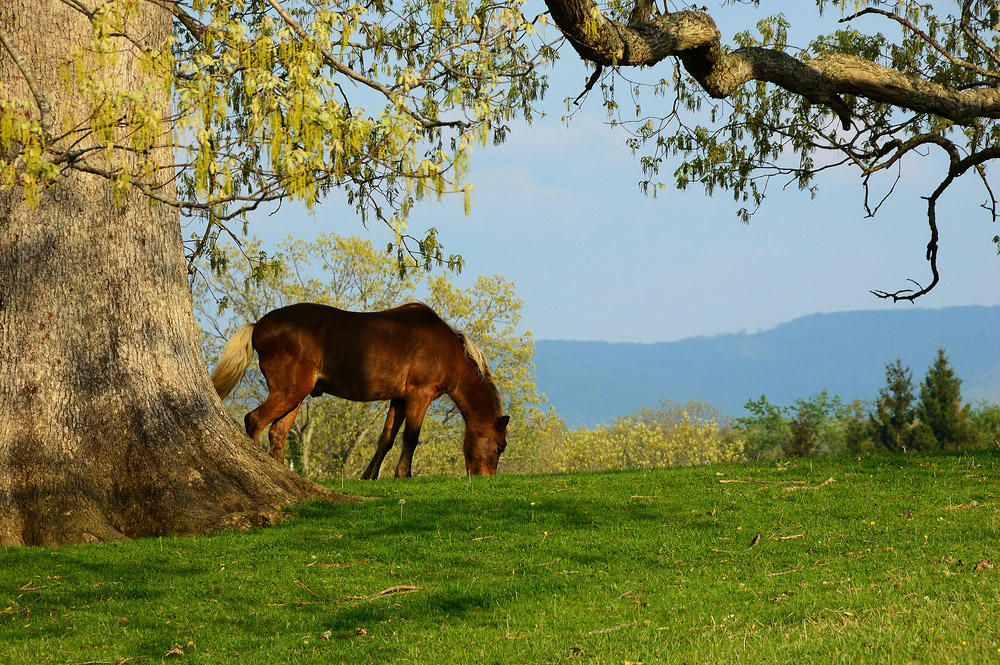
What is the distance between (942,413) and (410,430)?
1813 inches

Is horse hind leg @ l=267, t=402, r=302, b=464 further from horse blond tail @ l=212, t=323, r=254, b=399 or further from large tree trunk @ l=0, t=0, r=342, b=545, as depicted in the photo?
large tree trunk @ l=0, t=0, r=342, b=545

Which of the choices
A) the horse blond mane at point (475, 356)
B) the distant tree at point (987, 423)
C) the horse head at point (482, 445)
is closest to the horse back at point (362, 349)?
the horse blond mane at point (475, 356)

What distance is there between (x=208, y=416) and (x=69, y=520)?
6.17 feet

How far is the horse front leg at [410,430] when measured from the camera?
15.2m

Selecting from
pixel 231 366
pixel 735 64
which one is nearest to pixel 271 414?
pixel 231 366

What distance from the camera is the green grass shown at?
6273 mm

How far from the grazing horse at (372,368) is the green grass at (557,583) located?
3764mm

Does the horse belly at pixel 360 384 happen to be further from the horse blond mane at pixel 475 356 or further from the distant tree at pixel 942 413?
the distant tree at pixel 942 413

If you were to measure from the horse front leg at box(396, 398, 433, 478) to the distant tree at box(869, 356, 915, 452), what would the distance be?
43549mm

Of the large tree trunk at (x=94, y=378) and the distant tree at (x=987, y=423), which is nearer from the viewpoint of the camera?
the large tree trunk at (x=94, y=378)

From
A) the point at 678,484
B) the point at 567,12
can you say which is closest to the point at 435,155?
the point at 567,12

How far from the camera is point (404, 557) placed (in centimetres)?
901

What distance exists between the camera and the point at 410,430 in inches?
601

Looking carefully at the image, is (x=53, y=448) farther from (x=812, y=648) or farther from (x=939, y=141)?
(x=939, y=141)
